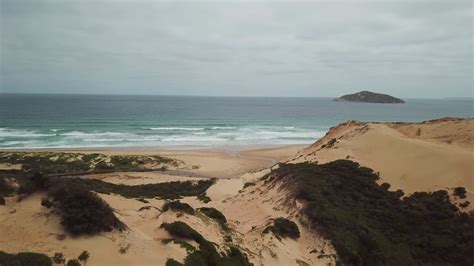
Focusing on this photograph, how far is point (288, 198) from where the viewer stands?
19797mm

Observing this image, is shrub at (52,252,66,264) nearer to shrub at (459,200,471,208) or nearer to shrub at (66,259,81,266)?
shrub at (66,259,81,266)

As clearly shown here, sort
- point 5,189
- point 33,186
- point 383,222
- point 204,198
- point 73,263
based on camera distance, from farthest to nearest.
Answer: point 204,198 < point 383,222 < point 5,189 < point 33,186 < point 73,263

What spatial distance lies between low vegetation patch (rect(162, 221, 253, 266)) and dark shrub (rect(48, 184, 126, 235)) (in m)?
1.68

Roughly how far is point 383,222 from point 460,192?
5.31 m

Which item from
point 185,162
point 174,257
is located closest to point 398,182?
point 174,257

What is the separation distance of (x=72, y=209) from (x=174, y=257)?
3.31m

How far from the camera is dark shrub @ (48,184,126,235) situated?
34.6 ft

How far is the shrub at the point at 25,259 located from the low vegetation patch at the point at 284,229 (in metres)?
8.59

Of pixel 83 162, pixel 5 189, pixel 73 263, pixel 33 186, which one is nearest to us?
pixel 73 263

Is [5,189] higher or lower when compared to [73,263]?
higher

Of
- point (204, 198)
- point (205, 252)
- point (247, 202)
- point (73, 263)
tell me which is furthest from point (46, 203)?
point (204, 198)

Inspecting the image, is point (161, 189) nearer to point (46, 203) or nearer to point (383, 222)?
point (383, 222)

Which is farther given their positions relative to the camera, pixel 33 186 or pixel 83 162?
pixel 83 162

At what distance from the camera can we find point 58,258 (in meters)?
9.27
